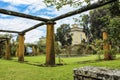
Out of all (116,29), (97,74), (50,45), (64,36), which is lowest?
(97,74)

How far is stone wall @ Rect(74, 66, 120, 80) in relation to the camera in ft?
7.79

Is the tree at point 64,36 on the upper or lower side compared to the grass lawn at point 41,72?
upper

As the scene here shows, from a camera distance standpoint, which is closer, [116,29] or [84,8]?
[116,29]

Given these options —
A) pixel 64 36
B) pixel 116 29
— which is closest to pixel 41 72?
pixel 116 29

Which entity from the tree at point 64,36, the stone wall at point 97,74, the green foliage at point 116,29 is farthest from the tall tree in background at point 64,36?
the stone wall at point 97,74

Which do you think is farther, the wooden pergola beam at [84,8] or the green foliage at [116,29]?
the wooden pergola beam at [84,8]

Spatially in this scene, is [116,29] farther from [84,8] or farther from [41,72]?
[41,72]

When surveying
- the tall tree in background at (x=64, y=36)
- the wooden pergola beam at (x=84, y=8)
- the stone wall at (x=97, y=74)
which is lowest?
the stone wall at (x=97, y=74)

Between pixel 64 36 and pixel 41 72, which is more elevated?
pixel 64 36

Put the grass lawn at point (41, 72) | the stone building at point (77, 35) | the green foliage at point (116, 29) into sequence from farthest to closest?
1. the stone building at point (77, 35)
2. the green foliage at point (116, 29)
3. the grass lawn at point (41, 72)

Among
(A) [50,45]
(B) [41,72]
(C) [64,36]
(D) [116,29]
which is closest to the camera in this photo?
(D) [116,29]

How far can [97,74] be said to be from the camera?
8.43 feet

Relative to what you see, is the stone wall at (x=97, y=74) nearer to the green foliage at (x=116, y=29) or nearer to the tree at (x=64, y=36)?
the green foliage at (x=116, y=29)

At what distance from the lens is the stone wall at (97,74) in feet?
7.79
